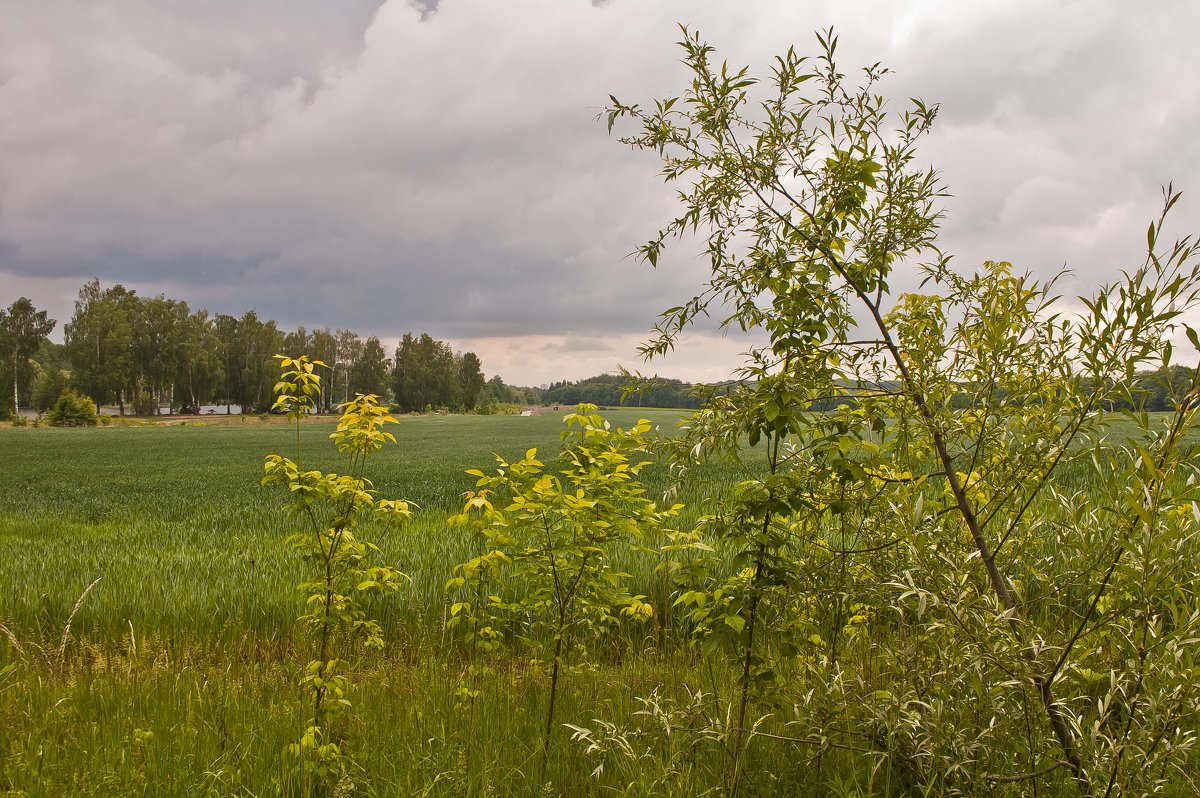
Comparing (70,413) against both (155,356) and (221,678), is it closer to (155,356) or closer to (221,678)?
(155,356)

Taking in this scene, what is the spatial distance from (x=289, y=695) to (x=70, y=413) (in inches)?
4008

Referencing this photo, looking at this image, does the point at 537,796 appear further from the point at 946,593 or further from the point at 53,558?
the point at 53,558

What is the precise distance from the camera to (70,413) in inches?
3157

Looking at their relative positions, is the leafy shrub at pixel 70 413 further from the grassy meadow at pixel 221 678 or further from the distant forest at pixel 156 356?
the grassy meadow at pixel 221 678

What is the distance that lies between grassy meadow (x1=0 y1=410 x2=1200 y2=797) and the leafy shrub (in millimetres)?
92930

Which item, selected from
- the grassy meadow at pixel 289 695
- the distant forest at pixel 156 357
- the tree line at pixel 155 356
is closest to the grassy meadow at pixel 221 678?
the grassy meadow at pixel 289 695

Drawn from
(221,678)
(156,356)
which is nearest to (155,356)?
(156,356)

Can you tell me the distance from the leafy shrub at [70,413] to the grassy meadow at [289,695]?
92930 millimetres

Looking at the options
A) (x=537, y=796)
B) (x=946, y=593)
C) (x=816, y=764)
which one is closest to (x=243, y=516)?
(x=537, y=796)

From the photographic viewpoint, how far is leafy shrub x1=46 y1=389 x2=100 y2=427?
7981 centimetres

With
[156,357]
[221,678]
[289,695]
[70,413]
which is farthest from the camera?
[156,357]

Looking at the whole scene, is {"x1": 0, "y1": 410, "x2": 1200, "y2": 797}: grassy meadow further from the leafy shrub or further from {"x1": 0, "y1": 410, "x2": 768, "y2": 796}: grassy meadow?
the leafy shrub

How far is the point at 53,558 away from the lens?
8641mm

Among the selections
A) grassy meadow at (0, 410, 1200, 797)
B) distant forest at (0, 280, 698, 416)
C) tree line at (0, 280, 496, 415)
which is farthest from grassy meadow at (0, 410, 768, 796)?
tree line at (0, 280, 496, 415)
